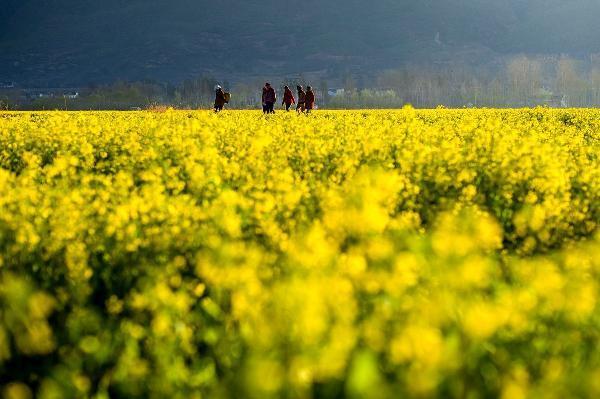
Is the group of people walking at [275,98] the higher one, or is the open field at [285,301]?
the group of people walking at [275,98]

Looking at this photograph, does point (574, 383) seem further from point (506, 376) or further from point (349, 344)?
point (349, 344)

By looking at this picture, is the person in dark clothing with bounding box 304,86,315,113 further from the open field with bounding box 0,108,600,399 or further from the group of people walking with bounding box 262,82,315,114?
the open field with bounding box 0,108,600,399

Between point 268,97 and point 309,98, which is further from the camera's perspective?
point 309,98

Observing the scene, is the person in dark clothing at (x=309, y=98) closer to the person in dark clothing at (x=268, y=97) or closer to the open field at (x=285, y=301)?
the person in dark clothing at (x=268, y=97)

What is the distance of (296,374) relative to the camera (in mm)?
3615

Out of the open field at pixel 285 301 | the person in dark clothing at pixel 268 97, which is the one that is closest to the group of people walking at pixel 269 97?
the person in dark clothing at pixel 268 97

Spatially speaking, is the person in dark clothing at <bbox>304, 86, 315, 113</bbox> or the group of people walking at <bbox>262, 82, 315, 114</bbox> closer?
the group of people walking at <bbox>262, 82, 315, 114</bbox>

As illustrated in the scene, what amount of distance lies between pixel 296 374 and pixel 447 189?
7.10 metres

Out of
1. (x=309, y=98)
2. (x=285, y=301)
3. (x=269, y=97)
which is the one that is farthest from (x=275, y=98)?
(x=285, y=301)

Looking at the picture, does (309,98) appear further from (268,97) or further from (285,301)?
(285,301)

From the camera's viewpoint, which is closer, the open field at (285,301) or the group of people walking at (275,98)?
the open field at (285,301)

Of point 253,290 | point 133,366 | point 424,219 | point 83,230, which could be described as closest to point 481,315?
point 253,290

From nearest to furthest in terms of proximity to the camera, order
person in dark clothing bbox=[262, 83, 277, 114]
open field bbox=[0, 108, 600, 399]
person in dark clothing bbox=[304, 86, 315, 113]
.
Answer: open field bbox=[0, 108, 600, 399]
person in dark clothing bbox=[262, 83, 277, 114]
person in dark clothing bbox=[304, 86, 315, 113]

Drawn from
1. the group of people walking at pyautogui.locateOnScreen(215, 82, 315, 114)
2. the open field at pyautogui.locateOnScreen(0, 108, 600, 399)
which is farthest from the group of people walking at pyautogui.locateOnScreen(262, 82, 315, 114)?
the open field at pyautogui.locateOnScreen(0, 108, 600, 399)
